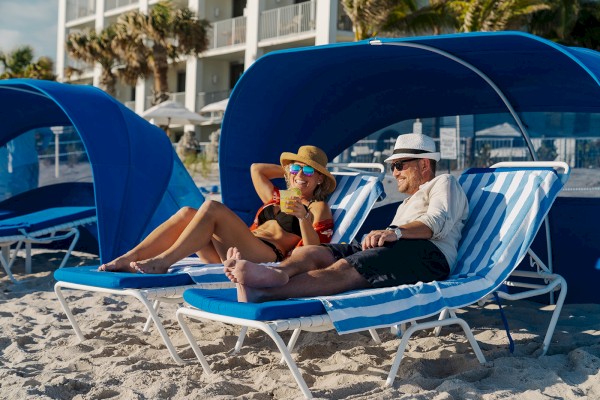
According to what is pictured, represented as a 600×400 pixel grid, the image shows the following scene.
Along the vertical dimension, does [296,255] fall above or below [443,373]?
above

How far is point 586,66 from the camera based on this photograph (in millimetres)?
4176

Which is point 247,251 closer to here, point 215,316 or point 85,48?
point 215,316

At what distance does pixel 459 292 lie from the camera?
4.10 m

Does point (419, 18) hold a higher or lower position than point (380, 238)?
higher

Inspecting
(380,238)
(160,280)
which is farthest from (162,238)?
(380,238)

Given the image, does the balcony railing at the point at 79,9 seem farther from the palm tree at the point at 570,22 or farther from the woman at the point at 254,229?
the woman at the point at 254,229

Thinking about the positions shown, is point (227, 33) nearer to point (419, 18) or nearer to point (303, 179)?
point (419, 18)

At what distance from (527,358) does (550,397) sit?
27.5 inches

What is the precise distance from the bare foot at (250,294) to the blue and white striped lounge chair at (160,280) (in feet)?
2.01

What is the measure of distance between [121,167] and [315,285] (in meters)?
2.92

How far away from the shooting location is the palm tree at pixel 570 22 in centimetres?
2141

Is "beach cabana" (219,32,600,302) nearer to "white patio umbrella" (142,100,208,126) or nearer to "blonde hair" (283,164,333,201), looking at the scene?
"blonde hair" (283,164,333,201)

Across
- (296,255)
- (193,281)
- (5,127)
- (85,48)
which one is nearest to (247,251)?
(193,281)

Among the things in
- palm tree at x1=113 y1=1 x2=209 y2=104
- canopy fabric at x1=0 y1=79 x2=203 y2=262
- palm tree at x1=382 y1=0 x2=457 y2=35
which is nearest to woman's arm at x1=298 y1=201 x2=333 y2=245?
canopy fabric at x1=0 y1=79 x2=203 y2=262
